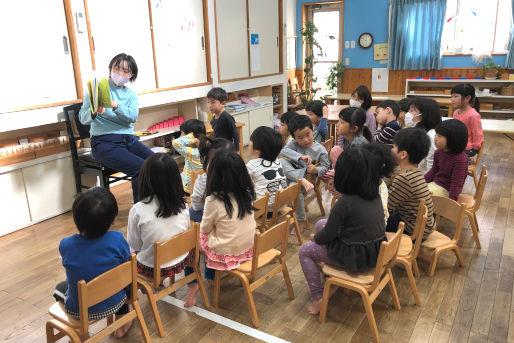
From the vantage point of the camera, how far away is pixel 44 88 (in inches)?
141

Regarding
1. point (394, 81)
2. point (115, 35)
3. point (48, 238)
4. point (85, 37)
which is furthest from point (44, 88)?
point (394, 81)

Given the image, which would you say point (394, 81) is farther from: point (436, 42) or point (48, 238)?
point (48, 238)

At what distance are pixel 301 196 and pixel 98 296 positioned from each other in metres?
2.00

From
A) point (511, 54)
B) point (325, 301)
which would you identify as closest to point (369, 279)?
point (325, 301)

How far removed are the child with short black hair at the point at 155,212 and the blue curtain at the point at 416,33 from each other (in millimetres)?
7116

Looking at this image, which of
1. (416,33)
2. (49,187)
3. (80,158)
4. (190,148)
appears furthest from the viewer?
(416,33)

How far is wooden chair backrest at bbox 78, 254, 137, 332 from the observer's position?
5.09ft

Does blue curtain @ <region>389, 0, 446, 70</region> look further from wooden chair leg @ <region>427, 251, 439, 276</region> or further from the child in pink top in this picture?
wooden chair leg @ <region>427, 251, 439, 276</region>

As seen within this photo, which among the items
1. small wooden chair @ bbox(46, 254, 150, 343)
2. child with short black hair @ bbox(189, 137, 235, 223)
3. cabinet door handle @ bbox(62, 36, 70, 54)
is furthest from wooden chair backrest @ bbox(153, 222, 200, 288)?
cabinet door handle @ bbox(62, 36, 70, 54)

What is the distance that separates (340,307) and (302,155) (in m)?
1.26

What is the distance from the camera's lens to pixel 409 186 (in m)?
2.39

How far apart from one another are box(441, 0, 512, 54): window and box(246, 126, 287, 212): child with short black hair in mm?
6381

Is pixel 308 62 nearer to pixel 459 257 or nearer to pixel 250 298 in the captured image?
pixel 459 257

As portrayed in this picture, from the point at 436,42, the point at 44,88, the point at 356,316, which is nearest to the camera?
the point at 356,316
